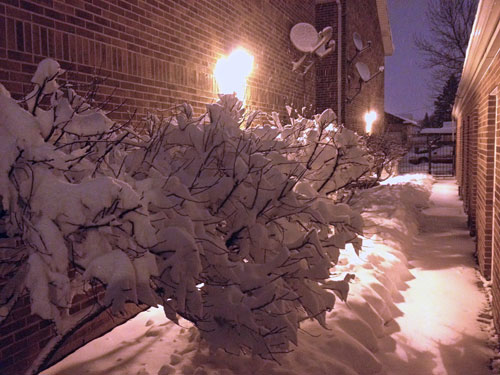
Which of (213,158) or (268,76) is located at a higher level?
(268,76)

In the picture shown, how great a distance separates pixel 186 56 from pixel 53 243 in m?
4.66

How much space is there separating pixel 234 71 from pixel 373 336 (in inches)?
179

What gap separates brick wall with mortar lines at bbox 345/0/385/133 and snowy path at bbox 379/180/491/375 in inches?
336

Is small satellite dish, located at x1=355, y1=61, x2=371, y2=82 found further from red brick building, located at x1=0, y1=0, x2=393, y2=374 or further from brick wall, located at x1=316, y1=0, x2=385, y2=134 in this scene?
red brick building, located at x1=0, y1=0, x2=393, y2=374

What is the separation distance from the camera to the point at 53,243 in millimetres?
2078

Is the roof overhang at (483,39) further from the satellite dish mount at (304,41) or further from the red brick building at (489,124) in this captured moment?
the satellite dish mount at (304,41)

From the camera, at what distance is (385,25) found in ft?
78.2

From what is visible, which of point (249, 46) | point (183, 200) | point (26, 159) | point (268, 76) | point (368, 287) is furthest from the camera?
point (268, 76)

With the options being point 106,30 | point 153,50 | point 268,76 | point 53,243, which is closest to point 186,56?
point 153,50

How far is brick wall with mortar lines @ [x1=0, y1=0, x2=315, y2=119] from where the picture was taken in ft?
→ 12.5

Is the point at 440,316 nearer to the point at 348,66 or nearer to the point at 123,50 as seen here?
the point at 123,50

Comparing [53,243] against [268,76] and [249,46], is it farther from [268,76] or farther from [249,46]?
[268,76]

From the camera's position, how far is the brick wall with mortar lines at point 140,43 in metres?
3.81

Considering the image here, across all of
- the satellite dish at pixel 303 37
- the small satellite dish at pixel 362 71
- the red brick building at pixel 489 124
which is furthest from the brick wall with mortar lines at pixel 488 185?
the small satellite dish at pixel 362 71
